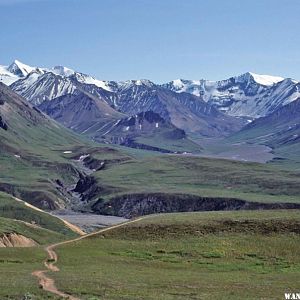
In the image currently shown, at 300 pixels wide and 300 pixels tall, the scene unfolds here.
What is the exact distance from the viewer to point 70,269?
68.1 meters

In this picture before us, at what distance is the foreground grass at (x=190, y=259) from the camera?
5494cm

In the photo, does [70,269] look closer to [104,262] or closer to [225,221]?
[104,262]

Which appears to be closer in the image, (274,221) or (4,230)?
(274,221)

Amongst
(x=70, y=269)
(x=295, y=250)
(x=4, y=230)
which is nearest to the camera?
(x=70, y=269)

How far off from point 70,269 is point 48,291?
617 inches

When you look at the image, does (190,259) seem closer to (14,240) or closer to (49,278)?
(49,278)

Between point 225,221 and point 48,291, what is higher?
point 225,221

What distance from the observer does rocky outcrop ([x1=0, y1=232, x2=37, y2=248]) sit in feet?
378

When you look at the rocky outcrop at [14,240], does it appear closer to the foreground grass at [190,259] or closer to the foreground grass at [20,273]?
the foreground grass at [190,259]

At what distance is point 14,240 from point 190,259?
174 ft

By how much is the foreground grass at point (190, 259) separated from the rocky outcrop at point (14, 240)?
30587 mm

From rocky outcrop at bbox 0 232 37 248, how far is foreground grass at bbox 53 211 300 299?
1204 inches

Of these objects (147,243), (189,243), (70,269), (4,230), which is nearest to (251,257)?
(189,243)

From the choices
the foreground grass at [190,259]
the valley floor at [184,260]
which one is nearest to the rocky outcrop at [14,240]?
the valley floor at [184,260]
